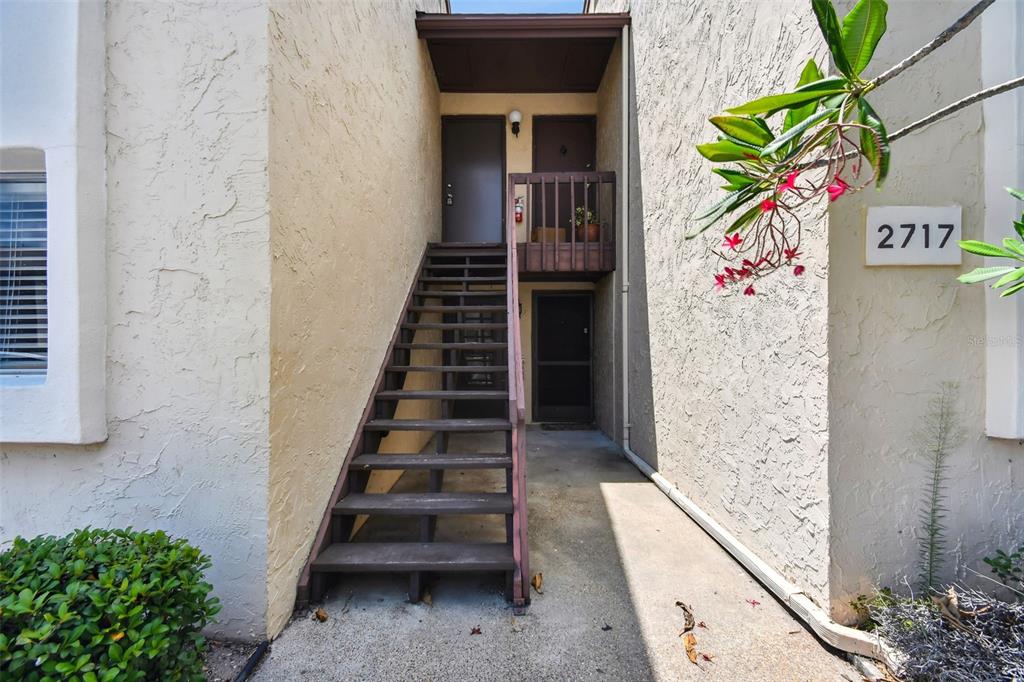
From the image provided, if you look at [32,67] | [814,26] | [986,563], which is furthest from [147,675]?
[814,26]

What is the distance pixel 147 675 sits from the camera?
4.11ft

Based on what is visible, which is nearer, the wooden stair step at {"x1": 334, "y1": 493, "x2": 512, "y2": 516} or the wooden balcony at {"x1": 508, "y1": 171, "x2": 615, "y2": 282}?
the wooden stair step at {"x1": 334, "y1": 493, "x2": 512, "y2": 516}

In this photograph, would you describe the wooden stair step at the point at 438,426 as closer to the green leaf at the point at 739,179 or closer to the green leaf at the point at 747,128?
the green leaf at the point at 739,179

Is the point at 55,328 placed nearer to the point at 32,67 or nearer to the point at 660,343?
the point at 32,67

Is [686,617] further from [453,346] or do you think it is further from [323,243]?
[323,243]

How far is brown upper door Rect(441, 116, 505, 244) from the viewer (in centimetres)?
611

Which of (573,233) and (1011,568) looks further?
(573,233)

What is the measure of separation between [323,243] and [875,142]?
2.32 meters

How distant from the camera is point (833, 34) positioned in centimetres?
125

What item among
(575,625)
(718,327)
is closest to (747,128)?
(718,327)

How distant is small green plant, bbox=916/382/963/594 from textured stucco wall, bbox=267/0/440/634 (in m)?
2.85

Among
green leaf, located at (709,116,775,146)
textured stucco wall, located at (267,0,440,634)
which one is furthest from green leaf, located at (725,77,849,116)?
textured stucco wall, located at (267,0,440,634)

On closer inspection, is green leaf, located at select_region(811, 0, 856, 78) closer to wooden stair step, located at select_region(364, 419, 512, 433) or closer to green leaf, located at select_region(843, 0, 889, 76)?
green leaf, located at select_region(843, 0, 889, 76)

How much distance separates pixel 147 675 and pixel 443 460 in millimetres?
1452
